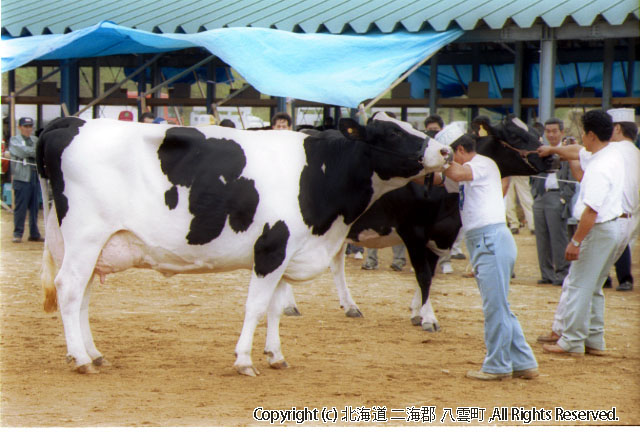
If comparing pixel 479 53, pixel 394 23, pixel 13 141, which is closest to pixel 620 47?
pixel 479 53

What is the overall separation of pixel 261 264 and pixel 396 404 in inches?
54.9

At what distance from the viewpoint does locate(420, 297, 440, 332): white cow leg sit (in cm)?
869

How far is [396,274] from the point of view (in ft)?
40.9

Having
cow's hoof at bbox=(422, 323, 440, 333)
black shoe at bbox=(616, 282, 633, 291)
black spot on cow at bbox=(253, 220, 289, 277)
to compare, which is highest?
black spot on cow at bbox=(253, 220, 289, 277)

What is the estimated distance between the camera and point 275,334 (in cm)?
706

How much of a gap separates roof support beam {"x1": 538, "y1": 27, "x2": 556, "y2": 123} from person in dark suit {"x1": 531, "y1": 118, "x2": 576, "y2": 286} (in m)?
2.44

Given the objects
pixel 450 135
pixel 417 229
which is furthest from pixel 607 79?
pixel 450 135

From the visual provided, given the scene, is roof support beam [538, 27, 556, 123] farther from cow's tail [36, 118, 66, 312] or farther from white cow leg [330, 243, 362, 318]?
cow's tail [36, 118, 66, 312]

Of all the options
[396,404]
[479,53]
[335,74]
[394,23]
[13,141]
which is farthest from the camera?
[479,53]

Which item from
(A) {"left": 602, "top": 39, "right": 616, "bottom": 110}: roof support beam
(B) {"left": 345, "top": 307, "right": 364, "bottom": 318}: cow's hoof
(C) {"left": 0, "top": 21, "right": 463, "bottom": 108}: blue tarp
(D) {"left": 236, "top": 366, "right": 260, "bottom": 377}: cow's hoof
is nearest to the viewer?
(D) {"left": 236, "top": 366, "right": 260, "bottom": 377}: cow's hoof

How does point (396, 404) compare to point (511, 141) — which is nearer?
point (396, 404)

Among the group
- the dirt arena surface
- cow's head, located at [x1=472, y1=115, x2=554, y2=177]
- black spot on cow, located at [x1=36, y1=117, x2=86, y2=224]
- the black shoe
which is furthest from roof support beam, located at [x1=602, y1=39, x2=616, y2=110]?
black spot on cow, located at [x1=36, y1=117, x2=86, y2=224]

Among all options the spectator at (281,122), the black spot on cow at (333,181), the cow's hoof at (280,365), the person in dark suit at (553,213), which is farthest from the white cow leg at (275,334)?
the person in dark suit at (553,213)

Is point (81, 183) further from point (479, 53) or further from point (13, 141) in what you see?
point (479, 53)
